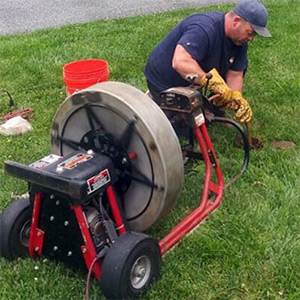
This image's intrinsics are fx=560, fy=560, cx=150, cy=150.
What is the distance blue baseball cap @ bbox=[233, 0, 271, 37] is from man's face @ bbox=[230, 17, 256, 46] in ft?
0.12

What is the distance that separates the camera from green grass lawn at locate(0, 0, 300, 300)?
2.94 meters

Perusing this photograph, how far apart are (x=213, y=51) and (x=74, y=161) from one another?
170 centimetres

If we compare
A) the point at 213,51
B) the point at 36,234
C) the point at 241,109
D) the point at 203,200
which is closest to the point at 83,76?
the point at 213,51

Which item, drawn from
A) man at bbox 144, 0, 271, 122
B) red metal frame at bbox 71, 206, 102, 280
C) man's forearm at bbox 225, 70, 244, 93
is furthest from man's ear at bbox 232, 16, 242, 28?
red metal frame at bbox 71, 206, 102, 280

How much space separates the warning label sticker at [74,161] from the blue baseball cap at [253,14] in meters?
1.74

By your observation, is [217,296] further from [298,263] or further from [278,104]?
[278,104]

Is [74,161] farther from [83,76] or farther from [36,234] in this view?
[83,76]

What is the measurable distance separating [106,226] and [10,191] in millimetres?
1215

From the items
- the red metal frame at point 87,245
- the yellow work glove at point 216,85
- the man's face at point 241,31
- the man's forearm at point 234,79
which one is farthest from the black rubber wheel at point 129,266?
the man's forearm at point 234,79

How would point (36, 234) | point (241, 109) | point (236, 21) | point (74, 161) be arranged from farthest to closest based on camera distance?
point (236, 21) < point (241, 109) < point (36, 234) < point (74, 161)

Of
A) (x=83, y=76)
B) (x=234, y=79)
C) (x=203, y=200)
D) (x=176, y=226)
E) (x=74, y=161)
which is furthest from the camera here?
(x=83, y=76)

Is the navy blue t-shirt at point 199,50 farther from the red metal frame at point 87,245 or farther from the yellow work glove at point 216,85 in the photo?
the red metal frame at point 87,245

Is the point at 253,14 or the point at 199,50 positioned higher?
the point at 253,14

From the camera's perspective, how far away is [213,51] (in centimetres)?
410
